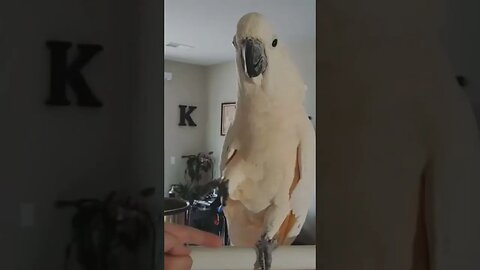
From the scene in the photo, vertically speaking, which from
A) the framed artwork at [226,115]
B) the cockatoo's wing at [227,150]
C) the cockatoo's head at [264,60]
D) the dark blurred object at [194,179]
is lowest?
the dark blurred object at [194,179]

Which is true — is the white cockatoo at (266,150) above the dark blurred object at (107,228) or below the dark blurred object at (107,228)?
above

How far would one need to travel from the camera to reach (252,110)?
489mm

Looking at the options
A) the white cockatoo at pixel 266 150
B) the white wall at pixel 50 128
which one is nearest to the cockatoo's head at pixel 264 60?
the white cockatoo at pixel 266 150

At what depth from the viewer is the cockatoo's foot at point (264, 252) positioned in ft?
1.58

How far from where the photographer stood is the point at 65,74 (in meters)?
0.44

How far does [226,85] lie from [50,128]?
0.59ft

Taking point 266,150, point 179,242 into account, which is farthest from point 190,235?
point 266,150

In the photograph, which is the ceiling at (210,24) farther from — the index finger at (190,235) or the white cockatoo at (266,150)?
the index finger at (190,235)

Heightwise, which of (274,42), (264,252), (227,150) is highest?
(274,42)

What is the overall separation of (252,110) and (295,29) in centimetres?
10

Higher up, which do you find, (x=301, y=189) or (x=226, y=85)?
(x=226, y=85)
